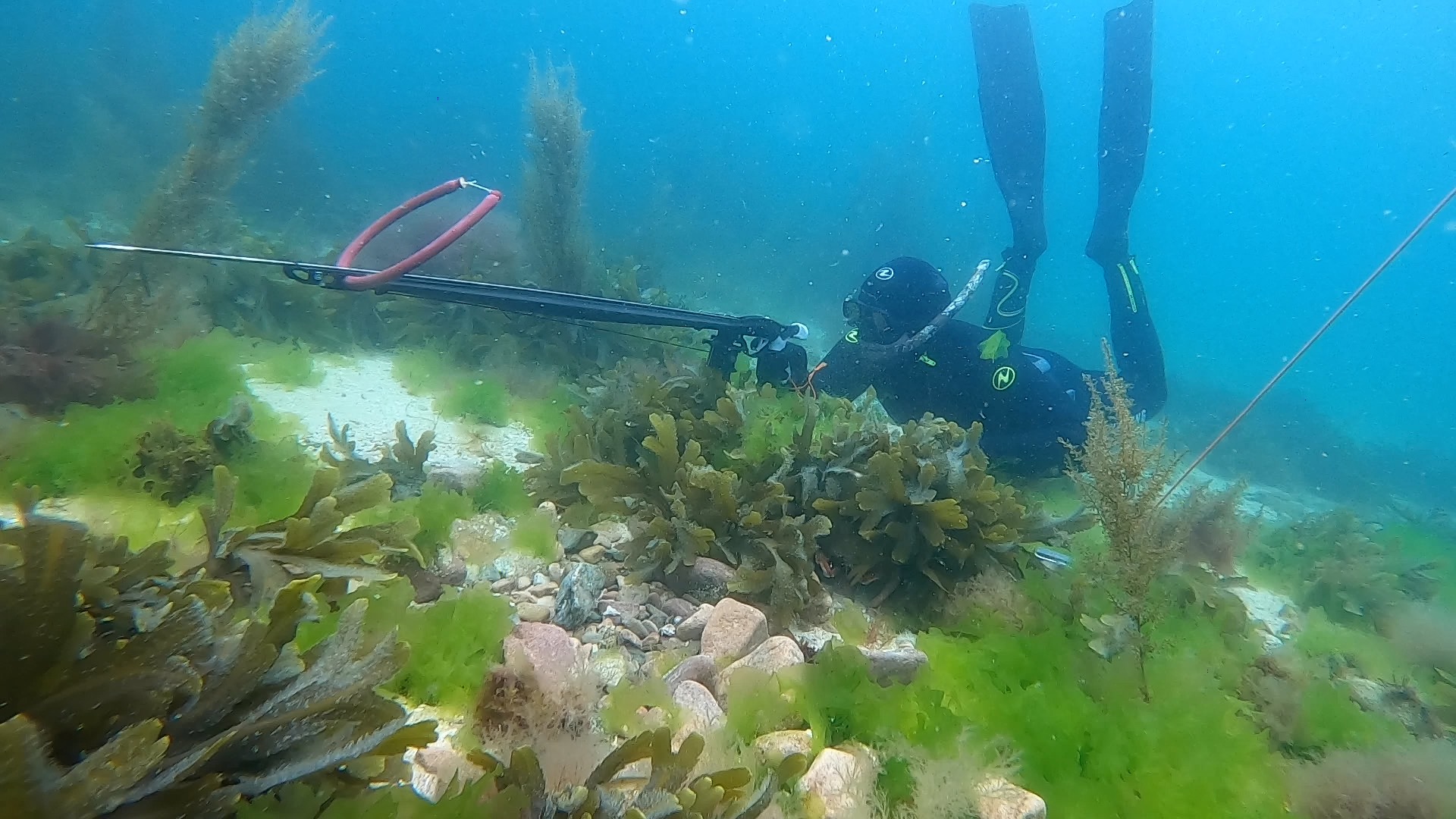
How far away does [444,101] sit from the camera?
2675 inches

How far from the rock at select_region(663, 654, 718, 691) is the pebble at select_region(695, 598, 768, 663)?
93 mm

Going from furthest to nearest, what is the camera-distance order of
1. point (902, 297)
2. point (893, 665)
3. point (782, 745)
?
point (902, 297), point (893, 665), point (782, 745)

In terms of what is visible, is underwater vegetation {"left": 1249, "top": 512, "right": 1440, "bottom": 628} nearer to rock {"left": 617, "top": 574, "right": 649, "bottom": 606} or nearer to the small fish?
the small fish

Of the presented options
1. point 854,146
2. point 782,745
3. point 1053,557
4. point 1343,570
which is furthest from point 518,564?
point 854,146

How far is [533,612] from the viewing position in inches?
104

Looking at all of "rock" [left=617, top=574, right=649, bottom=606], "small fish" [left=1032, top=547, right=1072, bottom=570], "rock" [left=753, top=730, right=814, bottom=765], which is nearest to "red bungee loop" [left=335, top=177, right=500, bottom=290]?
"rock" [left=617, top=574, right=649, bottom=606]

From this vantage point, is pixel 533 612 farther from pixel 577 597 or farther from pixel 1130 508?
pixel 1130 508

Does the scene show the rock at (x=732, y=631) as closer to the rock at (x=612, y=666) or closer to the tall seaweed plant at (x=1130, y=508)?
the rock at (x=612, y=666)

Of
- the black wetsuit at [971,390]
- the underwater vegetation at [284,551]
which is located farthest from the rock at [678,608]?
the black wetsuit at [971,390]

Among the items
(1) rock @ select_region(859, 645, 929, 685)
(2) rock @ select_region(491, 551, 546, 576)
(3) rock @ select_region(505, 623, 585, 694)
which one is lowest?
(1) rock @ select_region(859, 645, 929, 685)

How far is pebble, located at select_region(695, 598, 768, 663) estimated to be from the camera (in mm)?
2467

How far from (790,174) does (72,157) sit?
47.4 metres

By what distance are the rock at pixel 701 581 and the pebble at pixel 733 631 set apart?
0.37 metres

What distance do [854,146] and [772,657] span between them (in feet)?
247
